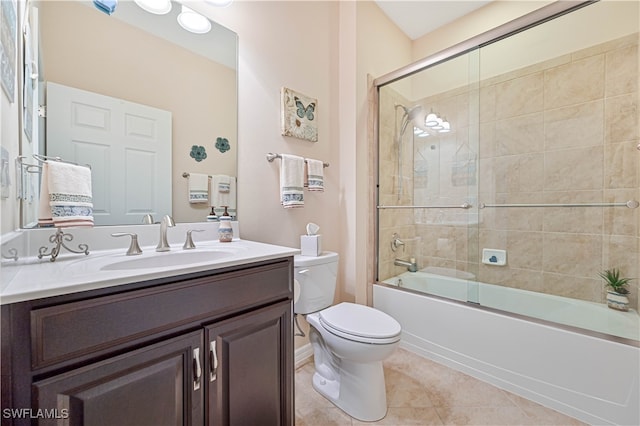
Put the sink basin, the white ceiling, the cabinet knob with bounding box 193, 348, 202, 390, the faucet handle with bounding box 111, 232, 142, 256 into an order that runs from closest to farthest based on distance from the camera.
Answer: the cabinet knob with bounding box 193, 348, 202, 390
the sink basin
the faucet handle with bounding box 111, 232, 142, 256
the white ceiling

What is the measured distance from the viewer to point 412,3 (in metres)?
2.21

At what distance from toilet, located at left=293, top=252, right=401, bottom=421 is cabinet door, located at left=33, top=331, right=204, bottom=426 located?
68 cm

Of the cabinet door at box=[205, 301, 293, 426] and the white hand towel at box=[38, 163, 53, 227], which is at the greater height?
the white hand towel at box=[38, 163, 53, 227]

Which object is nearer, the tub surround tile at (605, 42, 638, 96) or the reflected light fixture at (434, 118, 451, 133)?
the tub surround tile at (605, 42, 638, 96)

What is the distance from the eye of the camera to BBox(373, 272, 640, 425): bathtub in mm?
1245

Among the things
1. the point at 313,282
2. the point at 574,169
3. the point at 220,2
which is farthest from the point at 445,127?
the point at 220,2

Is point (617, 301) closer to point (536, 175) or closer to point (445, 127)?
point (536, 175)

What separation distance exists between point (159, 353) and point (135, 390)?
9 centimetres

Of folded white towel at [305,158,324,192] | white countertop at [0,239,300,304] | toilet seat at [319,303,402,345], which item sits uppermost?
folded white towel at [305,158,324,192]

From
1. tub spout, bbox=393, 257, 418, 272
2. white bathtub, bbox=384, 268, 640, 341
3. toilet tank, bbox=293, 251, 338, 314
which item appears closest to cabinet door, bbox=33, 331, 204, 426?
toilet tank, bbox=293, 251, 338, 314

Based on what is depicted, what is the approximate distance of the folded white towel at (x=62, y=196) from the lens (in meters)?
0.82

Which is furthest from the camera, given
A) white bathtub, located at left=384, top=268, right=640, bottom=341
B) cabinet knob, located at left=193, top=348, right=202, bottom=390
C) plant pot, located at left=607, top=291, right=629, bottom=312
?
plant pot, located at left=607, top=291, right=629, bottom=312

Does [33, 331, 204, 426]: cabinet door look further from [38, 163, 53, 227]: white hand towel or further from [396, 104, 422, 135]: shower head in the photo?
[396, 104, 422, 135]: shower head

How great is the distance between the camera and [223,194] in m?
1.45
